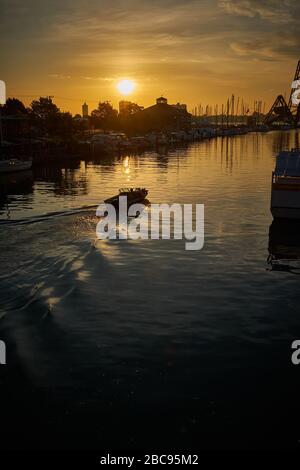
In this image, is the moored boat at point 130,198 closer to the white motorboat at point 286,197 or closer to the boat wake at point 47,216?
the boat wake at point 47,216

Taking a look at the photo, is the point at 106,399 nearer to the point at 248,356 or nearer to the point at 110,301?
the point at 248,356

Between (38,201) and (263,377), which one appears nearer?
(263,377)

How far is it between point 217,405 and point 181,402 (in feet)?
3.81

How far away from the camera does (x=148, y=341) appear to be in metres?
18.2

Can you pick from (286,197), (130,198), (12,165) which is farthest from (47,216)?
(12,165)

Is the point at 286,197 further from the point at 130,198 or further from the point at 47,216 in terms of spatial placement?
the point at 47,216

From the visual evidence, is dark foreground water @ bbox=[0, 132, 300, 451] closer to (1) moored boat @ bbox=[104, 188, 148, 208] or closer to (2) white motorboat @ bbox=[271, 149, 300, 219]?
(2) white motorboat @ bbox=[271, 149, 300, 219]

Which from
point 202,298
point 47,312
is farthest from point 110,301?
point 202,298

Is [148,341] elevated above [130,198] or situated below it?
below

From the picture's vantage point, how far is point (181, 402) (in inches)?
560

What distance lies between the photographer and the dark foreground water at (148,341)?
13.2 m

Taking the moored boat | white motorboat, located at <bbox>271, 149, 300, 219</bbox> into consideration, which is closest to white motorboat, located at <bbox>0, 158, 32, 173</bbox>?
the moored boat

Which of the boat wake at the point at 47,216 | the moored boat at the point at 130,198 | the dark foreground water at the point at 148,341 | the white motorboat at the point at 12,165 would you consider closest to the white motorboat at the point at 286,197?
the dark foreground water at the point at 148,341

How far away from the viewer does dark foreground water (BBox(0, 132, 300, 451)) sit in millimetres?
13188
